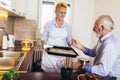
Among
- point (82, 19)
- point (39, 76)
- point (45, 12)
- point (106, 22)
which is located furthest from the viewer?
point (82, 19)

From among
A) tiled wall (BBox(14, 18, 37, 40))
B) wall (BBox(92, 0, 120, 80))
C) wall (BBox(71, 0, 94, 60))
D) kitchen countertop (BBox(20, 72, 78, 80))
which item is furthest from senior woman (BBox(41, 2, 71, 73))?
wall (BBox(71, 0, 94, 60))

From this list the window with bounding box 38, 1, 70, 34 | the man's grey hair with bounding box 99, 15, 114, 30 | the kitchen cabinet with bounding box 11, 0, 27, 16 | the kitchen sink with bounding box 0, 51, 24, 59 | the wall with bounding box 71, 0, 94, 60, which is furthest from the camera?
the wall with bounding box 71, 0, 94, 60

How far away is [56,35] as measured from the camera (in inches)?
88.4

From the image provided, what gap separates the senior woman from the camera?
214cm

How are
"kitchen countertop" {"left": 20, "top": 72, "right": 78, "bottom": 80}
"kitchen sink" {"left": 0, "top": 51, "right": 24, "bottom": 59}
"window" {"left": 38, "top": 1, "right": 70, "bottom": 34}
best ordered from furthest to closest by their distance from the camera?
1. "window" {"left": 38, "top": 1, "right": 70, "bottom": 34}
2. "kitchen sink" {"left": 0, "top": 51, "right": 24, "bottom": 59}
3. "kitchen countertop" {"left": 20, "top": 72, "right": 78, "bottom": 80}

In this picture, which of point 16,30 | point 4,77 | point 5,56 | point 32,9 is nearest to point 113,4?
point 32,9

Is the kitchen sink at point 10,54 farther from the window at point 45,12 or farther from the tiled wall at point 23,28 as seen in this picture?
the window at point 45,12

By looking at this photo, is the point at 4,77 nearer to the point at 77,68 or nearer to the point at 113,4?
the point at 77,68

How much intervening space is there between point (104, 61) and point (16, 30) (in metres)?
2.59

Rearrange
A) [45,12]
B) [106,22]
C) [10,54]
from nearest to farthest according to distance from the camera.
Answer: [106,22] → [10,54] → [45,12]

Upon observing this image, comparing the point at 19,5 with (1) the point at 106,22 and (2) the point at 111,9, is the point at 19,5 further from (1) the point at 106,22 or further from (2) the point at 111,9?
(1) the point at 106,22

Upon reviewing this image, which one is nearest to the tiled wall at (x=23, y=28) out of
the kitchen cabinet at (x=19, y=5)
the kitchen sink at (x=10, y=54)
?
the kitchen cabinet at (x=19, y=5)

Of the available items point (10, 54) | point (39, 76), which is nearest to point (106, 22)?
point (39, 76)

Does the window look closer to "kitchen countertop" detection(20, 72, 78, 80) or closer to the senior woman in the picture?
the senior woman
